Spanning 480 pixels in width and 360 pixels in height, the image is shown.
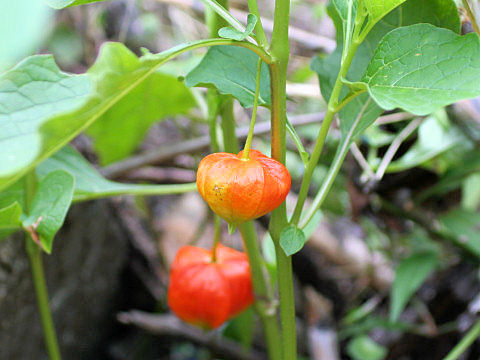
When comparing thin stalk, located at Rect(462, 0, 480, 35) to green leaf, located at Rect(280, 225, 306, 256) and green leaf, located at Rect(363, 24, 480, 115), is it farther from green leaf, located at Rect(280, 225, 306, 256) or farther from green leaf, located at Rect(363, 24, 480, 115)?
green leaf, located at Rect(280, 225, 306, 256)

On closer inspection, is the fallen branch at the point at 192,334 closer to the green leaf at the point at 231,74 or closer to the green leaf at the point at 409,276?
the green leaf at the point at 409,276

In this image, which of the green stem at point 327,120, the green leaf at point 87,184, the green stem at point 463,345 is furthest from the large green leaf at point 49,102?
the green stem at point 463,345

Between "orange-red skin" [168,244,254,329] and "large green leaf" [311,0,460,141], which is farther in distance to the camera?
"orange-red skin" [168,244,254,329]

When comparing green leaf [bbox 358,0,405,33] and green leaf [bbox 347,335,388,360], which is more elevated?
green leaf [bbox 358,0,405,33]

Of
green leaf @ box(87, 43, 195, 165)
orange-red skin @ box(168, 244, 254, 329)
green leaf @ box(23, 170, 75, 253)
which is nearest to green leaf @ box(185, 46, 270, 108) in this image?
green leaf @ box(23, 170, 75, 253)

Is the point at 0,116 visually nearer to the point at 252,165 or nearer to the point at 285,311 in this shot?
the point at 252,165

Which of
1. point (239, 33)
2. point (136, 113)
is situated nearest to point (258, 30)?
point (239, 33)
